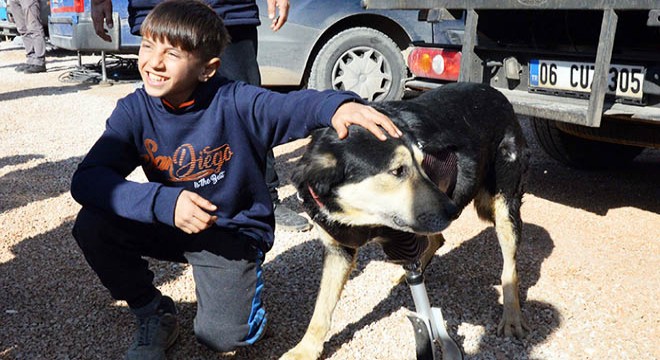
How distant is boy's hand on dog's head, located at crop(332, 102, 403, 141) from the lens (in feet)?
6.71

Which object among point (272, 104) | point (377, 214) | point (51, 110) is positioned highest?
point (272, 104)

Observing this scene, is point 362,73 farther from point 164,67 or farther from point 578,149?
point 164,67

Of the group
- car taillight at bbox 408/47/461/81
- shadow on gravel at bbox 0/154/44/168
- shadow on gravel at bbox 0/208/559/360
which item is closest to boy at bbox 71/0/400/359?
shadow on gravel at bbox 0/208/559/360

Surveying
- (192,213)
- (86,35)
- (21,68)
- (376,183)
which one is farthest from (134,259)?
(21,68)

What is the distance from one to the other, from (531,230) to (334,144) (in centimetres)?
217

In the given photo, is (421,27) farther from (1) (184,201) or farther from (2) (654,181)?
(1) (184,201)

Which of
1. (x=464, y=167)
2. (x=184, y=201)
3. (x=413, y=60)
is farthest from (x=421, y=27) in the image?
(x=184, y=201)

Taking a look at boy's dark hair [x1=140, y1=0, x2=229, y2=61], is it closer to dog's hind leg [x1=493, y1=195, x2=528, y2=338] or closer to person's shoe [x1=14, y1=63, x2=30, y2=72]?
dog's hind leg [x1=493, y1=195, x2=528, y2=338]

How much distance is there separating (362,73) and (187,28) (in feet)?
15.1

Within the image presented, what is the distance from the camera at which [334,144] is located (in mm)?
2482

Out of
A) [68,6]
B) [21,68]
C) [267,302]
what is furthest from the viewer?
[21,68]

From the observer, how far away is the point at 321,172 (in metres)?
2.46

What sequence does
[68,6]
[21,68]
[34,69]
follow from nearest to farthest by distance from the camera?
[68,6], [34,69], [21,68]

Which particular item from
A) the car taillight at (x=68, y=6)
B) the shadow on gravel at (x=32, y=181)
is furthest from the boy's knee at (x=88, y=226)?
the car taillight at (x=68, y=6)
